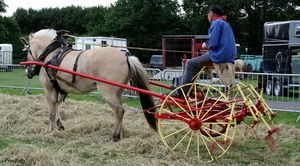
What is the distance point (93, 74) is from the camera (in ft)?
17.9

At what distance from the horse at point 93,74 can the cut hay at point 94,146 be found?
1.40 ft

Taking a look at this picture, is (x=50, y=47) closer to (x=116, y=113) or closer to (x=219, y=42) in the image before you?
(x=116, y=113)

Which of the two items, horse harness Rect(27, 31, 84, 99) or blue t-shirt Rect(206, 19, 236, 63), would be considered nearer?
blue t-shirt Rect(206, 19, 236, 63)

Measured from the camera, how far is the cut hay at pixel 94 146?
14.1 ft

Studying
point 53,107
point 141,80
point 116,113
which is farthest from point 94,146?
point 53,107

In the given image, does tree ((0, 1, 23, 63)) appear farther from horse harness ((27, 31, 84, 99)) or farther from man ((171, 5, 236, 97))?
man ((171, 5, 236, 97))

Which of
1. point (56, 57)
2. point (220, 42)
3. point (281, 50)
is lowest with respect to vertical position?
point (56, 57)

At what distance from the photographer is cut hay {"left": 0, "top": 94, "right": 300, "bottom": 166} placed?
430 cm

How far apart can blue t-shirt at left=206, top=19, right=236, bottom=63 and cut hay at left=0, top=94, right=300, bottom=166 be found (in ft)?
4.67

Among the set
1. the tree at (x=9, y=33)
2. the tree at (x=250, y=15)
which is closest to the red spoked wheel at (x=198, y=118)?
the tree at (x=250, y=15)

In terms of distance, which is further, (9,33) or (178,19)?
(9,33)

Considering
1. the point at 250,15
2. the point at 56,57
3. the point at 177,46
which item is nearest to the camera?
the point at 56,57

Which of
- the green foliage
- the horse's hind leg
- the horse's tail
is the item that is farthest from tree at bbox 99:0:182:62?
the horse's hind leg

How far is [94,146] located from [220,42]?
2538mm
